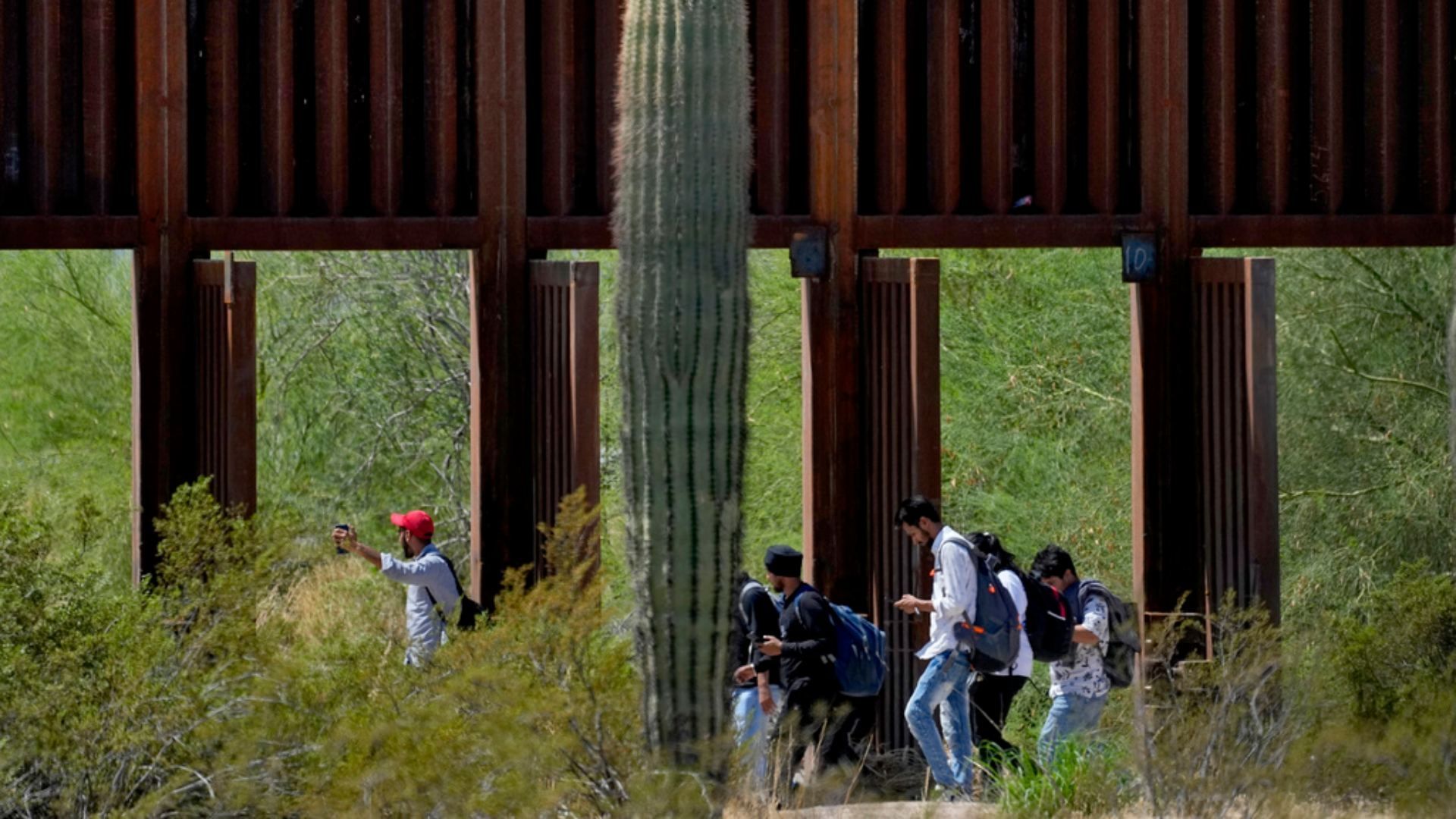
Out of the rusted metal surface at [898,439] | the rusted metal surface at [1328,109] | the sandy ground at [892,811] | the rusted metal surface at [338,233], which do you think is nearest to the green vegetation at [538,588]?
the sandy ground at [892,811]

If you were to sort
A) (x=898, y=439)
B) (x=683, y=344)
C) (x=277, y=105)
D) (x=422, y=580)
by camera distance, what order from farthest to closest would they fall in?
(x=277, y=105) → (x=898, y=439) → (x=422, y=580) → (x=683, y=344)

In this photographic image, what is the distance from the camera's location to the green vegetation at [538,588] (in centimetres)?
727

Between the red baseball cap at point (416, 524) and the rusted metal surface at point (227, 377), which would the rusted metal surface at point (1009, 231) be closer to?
the red baseball cap at point (416, 524)

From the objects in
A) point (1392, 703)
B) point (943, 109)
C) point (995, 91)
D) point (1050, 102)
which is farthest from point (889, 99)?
point (1392, 703)

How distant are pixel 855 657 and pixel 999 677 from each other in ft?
2.02

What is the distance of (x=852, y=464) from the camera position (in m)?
10.9

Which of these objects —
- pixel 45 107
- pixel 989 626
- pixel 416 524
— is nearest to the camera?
pixel 989 626

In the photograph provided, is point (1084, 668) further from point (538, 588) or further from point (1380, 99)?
point (1380, 99)

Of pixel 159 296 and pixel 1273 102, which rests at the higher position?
pixel 1273 102

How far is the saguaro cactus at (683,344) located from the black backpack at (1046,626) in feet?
6.02

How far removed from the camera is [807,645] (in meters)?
9.02

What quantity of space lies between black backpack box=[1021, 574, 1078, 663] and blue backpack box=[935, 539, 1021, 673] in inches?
2.6

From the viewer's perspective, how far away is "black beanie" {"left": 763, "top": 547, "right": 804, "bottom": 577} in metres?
9.09

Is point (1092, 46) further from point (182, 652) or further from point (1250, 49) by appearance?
point (182, 652)
